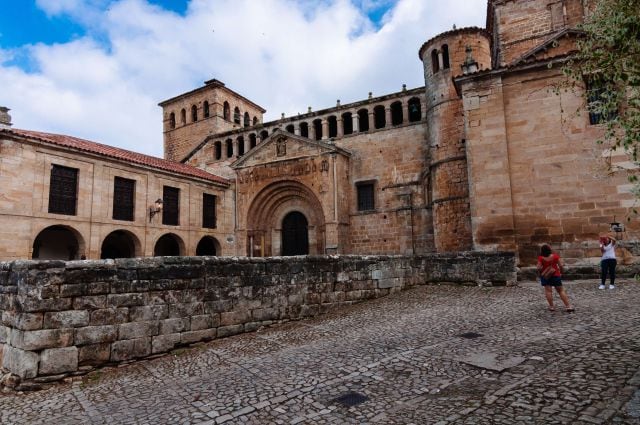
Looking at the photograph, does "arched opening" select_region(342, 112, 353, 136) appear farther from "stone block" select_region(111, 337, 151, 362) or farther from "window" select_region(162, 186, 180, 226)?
"stone block" select_region(111, 337, 151, 362)

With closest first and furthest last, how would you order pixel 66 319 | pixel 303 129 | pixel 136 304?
pixel 66 319
pixel 136 304
pixel 303 129

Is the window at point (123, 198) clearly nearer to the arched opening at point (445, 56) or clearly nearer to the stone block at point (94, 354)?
the stone block at point (94, 354)

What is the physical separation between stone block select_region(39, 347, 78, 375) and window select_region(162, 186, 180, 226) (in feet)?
50.3

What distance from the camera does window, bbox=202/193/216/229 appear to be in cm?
2165

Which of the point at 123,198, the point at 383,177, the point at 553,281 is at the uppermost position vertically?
the point at 383,177

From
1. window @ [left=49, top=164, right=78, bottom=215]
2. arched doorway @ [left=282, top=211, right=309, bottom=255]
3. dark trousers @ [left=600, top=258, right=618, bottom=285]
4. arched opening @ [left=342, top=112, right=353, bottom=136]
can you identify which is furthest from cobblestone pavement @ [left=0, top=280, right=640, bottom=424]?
arched opening @ [left=342, top=112, right=353, bottom=136]

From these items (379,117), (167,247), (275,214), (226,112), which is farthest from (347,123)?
(167,247)

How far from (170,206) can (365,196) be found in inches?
401

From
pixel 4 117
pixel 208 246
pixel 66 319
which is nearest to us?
pixel 66 319

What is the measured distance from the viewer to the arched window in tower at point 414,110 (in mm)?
19938

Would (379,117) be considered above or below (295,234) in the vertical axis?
above

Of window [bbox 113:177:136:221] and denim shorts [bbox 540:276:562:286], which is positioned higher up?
window [bbox 113:177:136:221]

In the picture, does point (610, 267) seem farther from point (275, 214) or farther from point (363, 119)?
point (275, 214)

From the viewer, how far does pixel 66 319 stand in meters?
4.88
